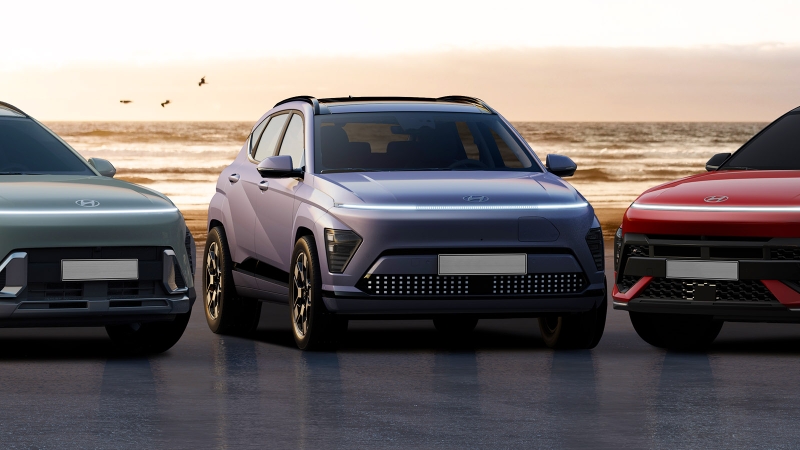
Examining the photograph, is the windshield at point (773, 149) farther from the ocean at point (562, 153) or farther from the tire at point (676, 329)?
the ocean at point (562, 153)

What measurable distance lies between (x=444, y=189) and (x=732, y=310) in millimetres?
2086

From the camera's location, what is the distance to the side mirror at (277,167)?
36.4 ft

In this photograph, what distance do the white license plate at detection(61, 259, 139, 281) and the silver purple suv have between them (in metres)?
1.33

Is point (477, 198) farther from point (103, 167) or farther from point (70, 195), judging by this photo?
point (103, 167)

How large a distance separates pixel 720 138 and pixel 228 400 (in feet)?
290

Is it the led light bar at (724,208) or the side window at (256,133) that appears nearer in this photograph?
the led light bar at (724,208)

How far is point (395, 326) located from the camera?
12.8 meters

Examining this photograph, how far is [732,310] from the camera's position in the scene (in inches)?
400

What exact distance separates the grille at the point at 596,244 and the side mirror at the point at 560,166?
2.53 ft

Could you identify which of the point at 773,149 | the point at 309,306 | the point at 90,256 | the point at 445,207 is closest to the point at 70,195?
the point at 90,256

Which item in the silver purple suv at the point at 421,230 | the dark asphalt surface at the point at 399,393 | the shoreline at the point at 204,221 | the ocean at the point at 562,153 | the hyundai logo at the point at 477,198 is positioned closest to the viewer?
the dark asphalt surface at the point at 399,393

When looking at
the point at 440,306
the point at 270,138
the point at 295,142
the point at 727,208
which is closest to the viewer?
the point at 727,208

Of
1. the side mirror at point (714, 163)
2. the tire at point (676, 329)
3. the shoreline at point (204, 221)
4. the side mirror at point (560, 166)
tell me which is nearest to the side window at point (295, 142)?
the side mirror at point (560, 166)

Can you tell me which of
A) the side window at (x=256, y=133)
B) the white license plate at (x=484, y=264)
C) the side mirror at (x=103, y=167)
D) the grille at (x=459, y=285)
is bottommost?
the grille at (x=459, y=285)
